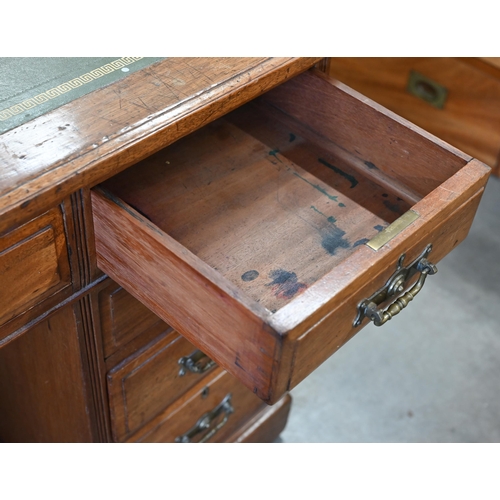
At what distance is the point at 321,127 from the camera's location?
892 millimetres

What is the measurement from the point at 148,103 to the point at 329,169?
0.78 ft

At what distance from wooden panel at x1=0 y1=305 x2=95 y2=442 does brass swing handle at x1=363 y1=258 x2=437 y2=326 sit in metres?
0.30

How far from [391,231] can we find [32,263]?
32cm

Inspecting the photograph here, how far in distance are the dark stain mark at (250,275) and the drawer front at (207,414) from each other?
0.35m

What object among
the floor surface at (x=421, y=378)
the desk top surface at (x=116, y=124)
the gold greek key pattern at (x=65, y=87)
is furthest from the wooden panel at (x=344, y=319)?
the floor surface at (x=421, y=378)

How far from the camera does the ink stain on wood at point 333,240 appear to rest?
78 cm

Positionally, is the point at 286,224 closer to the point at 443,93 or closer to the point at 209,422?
the point at 209,422

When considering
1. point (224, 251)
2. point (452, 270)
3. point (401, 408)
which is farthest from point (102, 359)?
point (452, 270)

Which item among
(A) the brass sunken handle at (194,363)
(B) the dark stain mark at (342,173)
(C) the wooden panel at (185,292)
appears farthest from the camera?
(A) the brass sunken handle at (194,363)

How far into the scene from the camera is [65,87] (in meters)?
0.75

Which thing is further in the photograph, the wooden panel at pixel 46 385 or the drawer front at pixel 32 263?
the wooden panel at pixel 46 385

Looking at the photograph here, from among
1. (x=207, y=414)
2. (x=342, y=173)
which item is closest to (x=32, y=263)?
(x=342, y=173)

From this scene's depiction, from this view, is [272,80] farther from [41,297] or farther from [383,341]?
[383,341]

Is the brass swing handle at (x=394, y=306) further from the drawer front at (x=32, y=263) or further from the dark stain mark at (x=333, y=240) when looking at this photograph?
the drawer front at (x=32, y=263)
